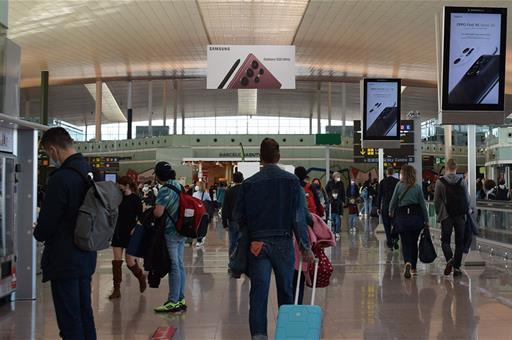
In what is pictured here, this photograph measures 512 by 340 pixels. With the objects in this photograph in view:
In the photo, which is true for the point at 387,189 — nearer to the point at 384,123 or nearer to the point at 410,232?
the point at 410,232

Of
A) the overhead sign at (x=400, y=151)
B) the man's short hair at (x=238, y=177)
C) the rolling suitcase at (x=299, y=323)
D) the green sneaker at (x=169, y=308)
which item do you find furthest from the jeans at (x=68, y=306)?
the overhead sign at (x=400, y=151)

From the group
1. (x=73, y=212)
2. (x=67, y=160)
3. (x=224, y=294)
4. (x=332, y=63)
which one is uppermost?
(x=332, y=63)

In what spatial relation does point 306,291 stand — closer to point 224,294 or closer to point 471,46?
point 224,294

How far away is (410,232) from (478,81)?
3.03m

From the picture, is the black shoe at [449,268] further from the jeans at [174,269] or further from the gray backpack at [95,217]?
the gray backpack at [95,217]

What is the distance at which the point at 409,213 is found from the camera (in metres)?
8.85

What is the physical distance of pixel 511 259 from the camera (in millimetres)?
11312

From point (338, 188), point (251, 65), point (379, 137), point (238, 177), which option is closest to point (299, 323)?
point (238, 177)

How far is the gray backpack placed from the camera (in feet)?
12.3

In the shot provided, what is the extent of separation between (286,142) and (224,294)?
39.8m

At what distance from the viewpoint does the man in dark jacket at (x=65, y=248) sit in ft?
12.2

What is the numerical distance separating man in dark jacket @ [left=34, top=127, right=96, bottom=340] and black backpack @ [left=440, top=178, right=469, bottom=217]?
6.37m

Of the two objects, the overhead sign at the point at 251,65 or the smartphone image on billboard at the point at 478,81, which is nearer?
the smartphone image on billboard at the point at 478,81

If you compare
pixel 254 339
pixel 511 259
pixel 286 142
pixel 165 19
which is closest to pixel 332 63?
pixel 286 142
